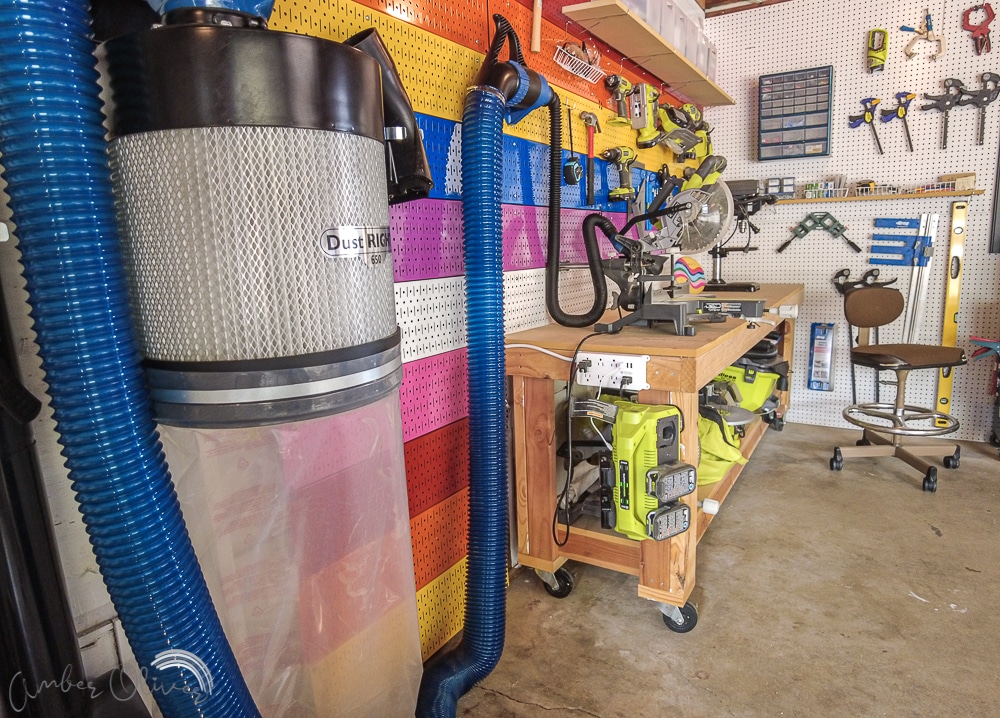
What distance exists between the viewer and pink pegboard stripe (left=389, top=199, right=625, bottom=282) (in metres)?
1.62

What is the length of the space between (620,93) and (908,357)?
6.72 feet

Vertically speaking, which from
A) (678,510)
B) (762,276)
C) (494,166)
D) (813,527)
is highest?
(494,166)

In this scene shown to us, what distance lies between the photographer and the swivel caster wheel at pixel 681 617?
1879 millimetres

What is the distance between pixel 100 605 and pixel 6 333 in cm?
52

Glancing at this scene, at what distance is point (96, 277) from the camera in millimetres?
715

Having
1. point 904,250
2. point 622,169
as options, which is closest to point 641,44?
point 622,169

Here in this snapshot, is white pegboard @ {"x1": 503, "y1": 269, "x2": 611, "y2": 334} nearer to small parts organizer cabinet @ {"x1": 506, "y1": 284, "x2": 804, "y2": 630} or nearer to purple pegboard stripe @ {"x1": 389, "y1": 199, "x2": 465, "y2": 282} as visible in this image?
small parts organizer cabinet @ {"x1": 506, "y1": 284, "x2": 804, "y2": 630}

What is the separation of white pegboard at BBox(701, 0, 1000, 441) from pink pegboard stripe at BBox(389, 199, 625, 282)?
2.39 m

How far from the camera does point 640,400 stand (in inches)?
71.3

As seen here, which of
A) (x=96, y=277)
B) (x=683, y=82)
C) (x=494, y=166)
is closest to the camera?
(x=96, y=277)

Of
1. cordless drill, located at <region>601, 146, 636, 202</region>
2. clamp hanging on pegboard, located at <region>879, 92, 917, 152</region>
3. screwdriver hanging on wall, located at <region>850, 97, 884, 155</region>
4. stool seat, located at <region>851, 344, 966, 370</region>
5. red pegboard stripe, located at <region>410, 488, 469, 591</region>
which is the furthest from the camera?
screwdriver hanging on wall, located at <region>850, 97, 884, 155</region>

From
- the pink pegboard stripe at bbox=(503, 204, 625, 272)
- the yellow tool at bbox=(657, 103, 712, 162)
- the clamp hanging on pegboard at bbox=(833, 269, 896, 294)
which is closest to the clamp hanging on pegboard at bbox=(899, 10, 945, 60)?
the yellow tool at bbox=(657, 103, 712, 162)

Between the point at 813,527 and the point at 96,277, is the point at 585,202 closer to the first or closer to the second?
the point at 813,527

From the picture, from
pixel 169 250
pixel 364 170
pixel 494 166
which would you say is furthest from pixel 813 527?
pixel 169 250
